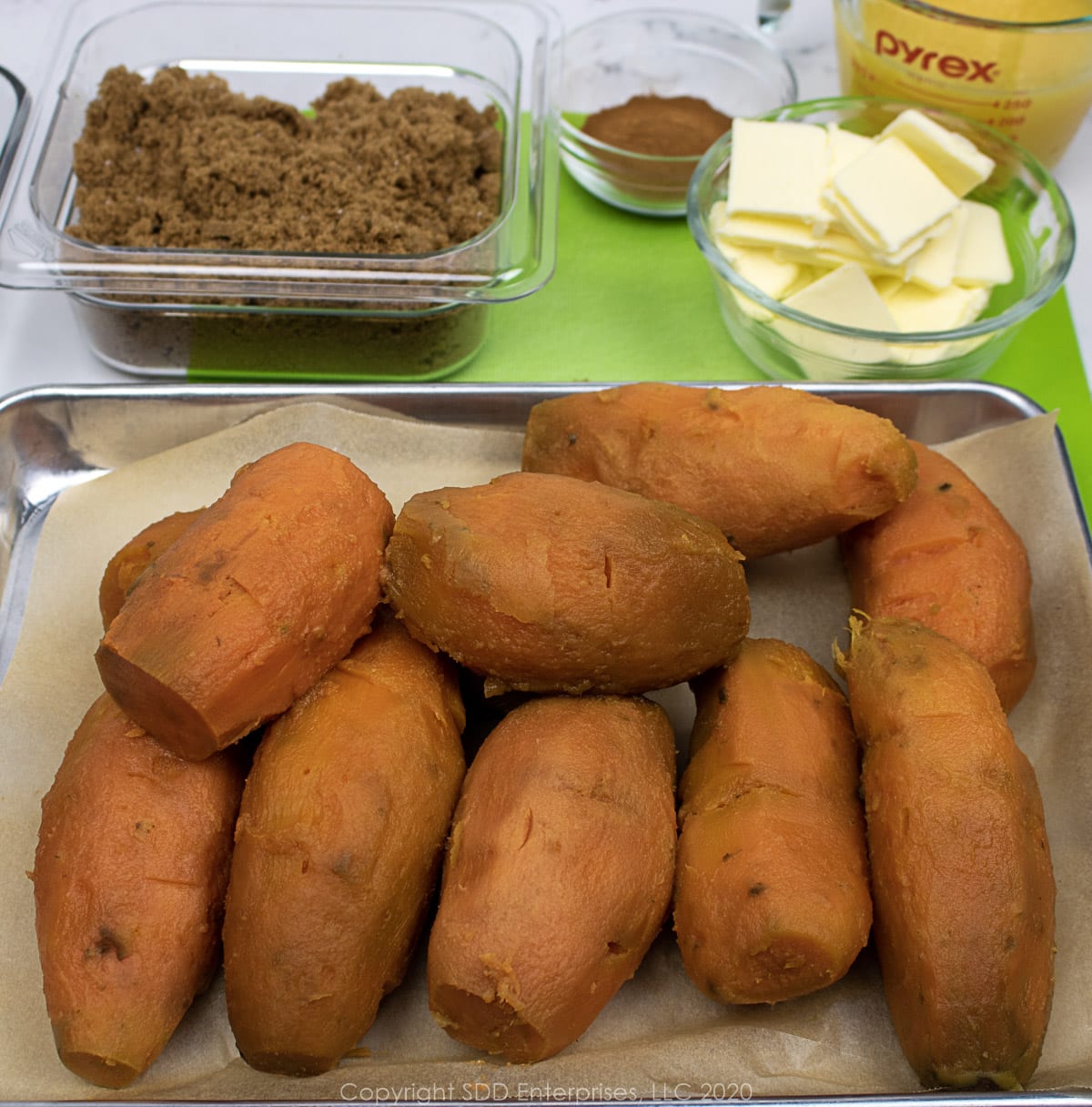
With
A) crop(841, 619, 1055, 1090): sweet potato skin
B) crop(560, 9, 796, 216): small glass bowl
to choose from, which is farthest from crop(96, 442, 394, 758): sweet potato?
crop(560, 9, 796, 216): small glass bowl

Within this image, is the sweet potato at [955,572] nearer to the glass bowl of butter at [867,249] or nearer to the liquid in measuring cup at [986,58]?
the glass bowl of butter at [867,249]

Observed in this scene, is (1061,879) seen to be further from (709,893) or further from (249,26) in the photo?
(249,26)

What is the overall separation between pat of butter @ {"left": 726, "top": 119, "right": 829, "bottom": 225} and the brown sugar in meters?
0.43

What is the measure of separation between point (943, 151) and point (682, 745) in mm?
1208

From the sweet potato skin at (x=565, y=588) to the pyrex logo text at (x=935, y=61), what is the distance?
1369 millimetres

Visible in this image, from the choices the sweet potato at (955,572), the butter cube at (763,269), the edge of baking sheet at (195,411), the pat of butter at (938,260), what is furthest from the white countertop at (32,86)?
the sweet potato at (955,572)

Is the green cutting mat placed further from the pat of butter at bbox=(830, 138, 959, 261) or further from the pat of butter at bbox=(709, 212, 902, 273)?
the pat of butter at bbox=(830, 138, 959, 261)

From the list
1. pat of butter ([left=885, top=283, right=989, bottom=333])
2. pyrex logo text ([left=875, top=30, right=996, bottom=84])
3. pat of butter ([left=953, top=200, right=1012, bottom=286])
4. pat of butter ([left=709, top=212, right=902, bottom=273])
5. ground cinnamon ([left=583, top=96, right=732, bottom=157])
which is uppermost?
pyrex logo text ([left=875, top=30, right=996, bottom=84])

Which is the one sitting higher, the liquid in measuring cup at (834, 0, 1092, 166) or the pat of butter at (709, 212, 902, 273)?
the liquid in measuring cup at (834, 0, 1092, 166)

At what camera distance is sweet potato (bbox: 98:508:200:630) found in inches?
Result: 51.5

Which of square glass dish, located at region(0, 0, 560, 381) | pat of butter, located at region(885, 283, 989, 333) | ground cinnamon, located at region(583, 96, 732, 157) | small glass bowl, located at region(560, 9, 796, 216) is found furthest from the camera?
small glass bowl, located at region(560, 9, 796, 216)

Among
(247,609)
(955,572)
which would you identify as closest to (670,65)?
(955,572)

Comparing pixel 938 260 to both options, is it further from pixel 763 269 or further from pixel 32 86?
pixel 32 86

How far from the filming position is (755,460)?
1.37 m
